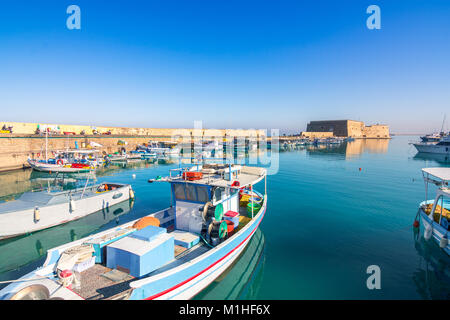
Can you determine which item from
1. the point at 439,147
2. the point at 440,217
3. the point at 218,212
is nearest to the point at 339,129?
the point at 439,147

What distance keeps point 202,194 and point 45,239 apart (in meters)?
13.7

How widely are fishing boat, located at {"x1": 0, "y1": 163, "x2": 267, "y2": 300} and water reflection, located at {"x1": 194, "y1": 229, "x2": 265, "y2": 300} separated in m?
0.39

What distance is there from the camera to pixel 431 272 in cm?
1220

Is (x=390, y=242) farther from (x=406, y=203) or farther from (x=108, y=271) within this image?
(x=108, y=271)

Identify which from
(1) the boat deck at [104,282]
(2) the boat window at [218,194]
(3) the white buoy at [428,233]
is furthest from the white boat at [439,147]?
(1) the boat deck at [104,282]

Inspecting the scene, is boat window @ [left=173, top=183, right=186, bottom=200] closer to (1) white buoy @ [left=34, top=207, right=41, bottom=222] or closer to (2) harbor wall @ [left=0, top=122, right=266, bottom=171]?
(1) white buoy @ [left=34, top=207, right=41, bottom=222]

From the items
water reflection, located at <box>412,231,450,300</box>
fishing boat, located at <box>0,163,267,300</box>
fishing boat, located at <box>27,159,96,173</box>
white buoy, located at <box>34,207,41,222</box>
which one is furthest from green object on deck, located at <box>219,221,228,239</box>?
fishing boat, located at <box>27,159,96,173</box>

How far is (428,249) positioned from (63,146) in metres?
68.7

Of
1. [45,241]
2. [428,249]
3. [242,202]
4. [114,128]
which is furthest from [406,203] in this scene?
[114,128]

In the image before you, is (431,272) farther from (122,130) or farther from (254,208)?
(122,130)

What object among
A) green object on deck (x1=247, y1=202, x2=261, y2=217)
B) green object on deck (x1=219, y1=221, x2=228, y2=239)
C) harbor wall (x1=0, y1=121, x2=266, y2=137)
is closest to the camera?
green object on deck (x1=219, y1=221, x2=228, y2=239)

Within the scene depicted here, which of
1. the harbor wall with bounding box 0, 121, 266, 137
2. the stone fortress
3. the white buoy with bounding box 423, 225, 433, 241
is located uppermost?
the stone fortress

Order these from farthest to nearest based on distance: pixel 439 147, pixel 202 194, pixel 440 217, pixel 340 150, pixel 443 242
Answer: pixel 340 150
pixel 439 147
pixel 440 217
pixel 443 242
pixel 202 194

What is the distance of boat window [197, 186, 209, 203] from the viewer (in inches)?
471
